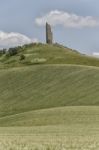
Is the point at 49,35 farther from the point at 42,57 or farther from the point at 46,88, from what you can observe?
the point at 46,88

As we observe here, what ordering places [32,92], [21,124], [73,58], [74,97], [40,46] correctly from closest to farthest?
[21,124], [74,97], [32,92], [73,58], [40,46]

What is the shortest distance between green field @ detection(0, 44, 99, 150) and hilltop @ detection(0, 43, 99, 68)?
232mm

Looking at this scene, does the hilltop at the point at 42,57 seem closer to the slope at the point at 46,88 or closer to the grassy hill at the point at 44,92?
the grassy hill at the point at 44,92

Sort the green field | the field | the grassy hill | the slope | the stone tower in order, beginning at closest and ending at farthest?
1. the green field
2. the field
3. the grassy hill
4. the slope
5. the stone tower

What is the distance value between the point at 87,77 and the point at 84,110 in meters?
24.6

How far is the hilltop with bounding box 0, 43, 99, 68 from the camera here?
11851 centimetres

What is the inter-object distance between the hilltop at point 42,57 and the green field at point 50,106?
23 cm

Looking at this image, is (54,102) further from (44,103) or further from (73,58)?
(73,58)

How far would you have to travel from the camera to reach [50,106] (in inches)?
2699

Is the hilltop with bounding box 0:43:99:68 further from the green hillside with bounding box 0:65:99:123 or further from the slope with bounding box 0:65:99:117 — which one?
the slope with bounding box 0:65:99:117

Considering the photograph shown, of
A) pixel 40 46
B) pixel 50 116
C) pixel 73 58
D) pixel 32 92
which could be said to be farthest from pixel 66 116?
pixel 40 46

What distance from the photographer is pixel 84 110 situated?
5606cm

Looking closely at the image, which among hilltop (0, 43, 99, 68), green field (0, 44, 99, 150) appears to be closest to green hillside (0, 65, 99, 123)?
green field (0, 44, 99, 150)

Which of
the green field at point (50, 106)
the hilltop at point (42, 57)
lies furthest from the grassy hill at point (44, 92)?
the hilltop at point (42, 57)
